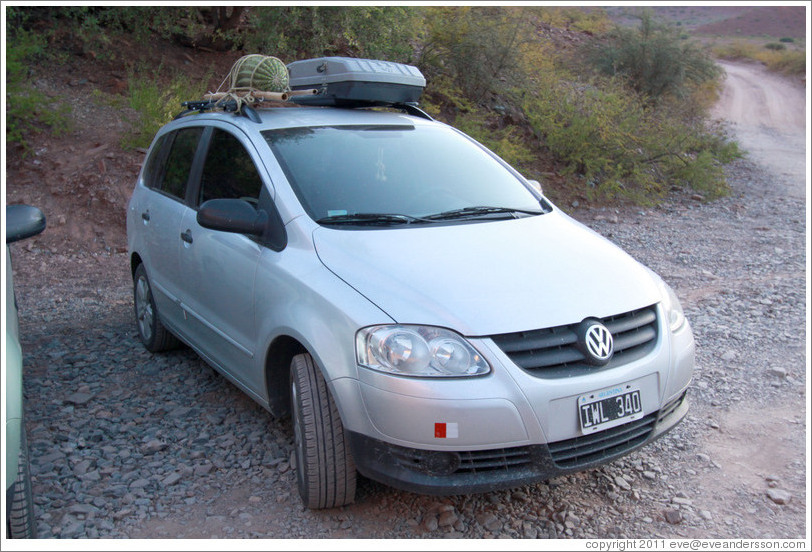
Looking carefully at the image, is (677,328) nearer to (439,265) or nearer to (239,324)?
(439,265)

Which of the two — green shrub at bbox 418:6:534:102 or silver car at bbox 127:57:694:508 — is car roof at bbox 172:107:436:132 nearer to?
silver car at bbox 127:57:694:508

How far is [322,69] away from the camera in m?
4.48

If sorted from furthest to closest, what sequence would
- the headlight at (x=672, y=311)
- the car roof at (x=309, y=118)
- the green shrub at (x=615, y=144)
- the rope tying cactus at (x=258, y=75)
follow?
1. the green shrub at (x=615, y=144)
2. the rope tying cactus at (x=258, y=75)
3. the car roof at (x=309, y=118)
4. the headlight at (x=672, y=311)

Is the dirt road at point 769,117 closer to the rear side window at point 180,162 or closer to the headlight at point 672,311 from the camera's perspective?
the headlight at point 672,311

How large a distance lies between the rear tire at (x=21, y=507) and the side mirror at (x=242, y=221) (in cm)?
120

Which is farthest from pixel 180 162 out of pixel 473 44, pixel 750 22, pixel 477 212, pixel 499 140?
pixel 750 22

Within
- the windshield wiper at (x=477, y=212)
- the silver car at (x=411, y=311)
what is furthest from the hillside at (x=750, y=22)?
the silver car at (x=411, y=311)

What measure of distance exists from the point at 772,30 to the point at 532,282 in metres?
74.7

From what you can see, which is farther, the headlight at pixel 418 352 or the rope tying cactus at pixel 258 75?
the rope tying cactus at pixel 258 75

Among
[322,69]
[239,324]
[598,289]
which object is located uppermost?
[322,69]

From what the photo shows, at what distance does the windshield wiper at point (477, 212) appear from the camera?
11.9ft

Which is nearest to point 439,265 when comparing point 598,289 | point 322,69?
point 598,289

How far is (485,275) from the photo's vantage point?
307 centimetres

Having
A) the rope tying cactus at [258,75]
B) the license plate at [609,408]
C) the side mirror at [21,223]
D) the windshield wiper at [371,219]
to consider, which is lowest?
the license plate at [609,408]
